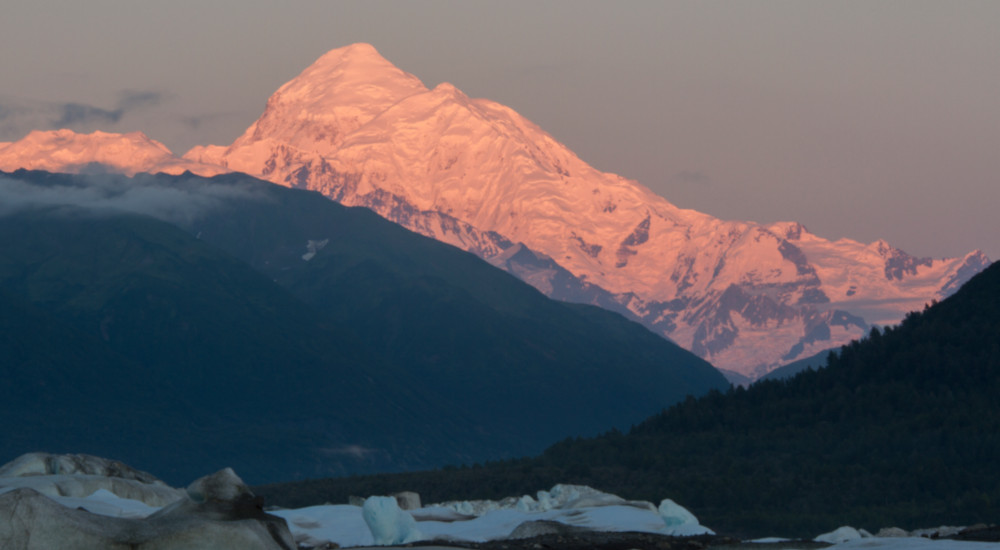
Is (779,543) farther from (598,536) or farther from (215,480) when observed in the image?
(215,480)

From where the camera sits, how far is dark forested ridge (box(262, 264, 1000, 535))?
137m

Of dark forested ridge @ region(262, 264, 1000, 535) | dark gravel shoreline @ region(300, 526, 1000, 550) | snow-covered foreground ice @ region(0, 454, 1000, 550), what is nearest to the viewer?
dark gravel shoreline @ region(300, 526, 1000, 550)

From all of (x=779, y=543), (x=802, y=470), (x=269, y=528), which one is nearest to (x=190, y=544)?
(x=269, y=528)

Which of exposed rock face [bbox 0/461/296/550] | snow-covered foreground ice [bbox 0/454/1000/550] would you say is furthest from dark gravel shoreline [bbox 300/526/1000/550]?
exposed rock face [bbox 0/461/296/550]

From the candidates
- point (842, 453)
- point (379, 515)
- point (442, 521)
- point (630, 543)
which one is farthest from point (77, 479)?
point (842, 453)

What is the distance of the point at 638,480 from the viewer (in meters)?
164

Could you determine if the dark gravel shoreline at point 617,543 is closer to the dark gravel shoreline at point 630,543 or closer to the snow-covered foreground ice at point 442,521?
the dark gravel shoreline at point 630,543

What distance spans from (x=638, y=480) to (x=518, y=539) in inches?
4577

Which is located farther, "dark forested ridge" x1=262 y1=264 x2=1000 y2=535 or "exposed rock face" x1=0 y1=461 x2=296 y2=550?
"dark forested ridge" x1=262 y1=264 x2=1000 y2=535

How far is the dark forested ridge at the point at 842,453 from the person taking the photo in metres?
137

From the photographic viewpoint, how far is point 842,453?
15975 cm

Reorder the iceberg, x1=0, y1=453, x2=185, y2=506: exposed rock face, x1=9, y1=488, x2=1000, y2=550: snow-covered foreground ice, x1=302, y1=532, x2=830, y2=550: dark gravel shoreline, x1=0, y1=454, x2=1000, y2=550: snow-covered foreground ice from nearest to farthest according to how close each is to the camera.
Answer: x1=302, y1=532, x2=830, y2=550: dark gravel shoreline → the iceberg → x1=0, y1=454, x2=1000, y2=550: snow-covered foreground ice → x1=9, y1=488, x2=1000, y2=550: snow-covered foreground ice → x1=0, y1=453, x2=185, y2=506: exposed rock face

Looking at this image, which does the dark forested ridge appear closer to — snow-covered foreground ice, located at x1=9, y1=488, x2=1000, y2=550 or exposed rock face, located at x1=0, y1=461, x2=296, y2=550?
snow-covered foreground ice, located at x1=9, y1=488, x2=1000, y2=550

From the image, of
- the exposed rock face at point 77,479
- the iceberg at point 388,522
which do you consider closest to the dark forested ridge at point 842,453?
the exposed rock face at point 77,479
